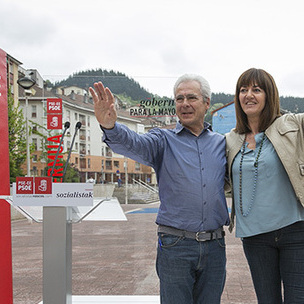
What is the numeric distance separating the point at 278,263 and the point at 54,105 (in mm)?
A: 2318

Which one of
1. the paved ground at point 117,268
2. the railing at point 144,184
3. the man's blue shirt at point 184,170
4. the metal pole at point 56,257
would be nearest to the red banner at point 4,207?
the metal pole at point 56,257

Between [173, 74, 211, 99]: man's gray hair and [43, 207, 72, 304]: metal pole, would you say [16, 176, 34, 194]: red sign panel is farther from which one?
[173, 74, 211, 99]: man's gray hair

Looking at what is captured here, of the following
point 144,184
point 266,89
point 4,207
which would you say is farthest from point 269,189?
point 144,184

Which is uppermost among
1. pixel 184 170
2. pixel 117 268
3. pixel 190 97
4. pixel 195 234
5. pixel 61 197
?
pixel 190 97

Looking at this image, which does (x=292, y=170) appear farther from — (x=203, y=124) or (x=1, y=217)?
(x=1, y=217)

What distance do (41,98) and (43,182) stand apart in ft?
4.48

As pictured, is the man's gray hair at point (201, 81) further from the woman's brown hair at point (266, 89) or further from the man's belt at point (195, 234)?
the man's belt at point (195, 234)

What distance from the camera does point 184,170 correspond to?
164cm

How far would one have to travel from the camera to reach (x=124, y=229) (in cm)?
695

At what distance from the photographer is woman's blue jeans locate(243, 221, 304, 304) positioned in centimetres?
155

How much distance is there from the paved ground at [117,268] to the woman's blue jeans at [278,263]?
1.70m

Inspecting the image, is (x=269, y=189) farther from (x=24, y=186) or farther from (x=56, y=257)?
(x=24, y=186)

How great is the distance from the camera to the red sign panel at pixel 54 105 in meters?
3.14

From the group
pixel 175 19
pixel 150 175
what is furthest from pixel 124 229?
pixel 175 19
